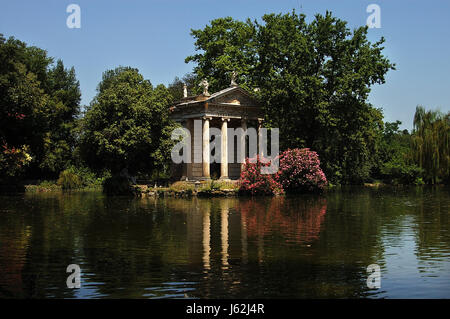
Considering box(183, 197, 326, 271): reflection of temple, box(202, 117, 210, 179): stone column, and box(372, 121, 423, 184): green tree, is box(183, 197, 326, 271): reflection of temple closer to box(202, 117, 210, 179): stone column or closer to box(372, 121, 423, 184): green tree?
box(202, 117, 210, 179): stone column

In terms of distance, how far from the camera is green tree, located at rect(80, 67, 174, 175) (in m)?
40.1

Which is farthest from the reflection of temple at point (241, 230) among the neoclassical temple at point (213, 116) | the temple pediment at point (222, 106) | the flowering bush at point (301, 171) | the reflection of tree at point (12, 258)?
the temple pediment at point (222, 106)

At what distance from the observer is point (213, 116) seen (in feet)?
146

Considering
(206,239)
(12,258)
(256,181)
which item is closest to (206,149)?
(256,181)

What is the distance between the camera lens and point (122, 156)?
40.7 meters

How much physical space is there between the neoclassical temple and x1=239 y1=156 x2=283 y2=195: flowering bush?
449 cm

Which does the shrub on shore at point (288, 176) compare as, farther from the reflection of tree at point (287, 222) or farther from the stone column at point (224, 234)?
the stone column at point (224, 234)

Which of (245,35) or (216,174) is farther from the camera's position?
(245,35)

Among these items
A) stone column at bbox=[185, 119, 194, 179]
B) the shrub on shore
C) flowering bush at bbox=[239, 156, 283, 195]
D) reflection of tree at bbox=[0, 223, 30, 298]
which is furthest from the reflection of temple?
stone column at bbox=[185, 119, 194, 179]

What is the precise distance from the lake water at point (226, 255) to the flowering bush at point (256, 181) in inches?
657

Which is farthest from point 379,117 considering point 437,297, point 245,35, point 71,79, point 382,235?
point 437,297
